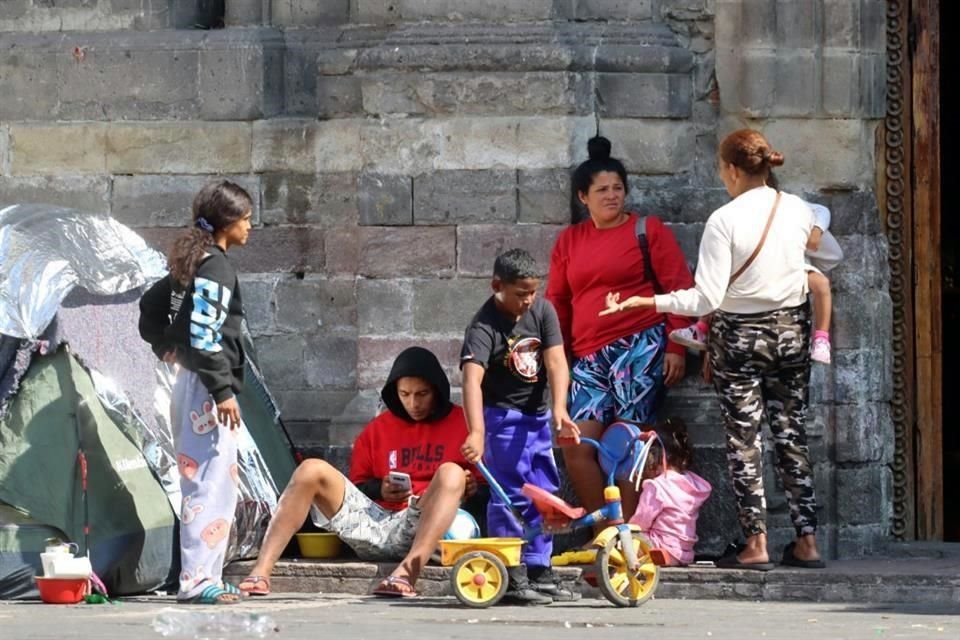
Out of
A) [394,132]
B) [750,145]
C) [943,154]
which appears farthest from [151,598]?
[943,154]

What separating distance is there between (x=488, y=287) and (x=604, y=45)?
4.02 feet

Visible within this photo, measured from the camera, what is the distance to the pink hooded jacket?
34.9ft

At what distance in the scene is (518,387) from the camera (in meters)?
10.3

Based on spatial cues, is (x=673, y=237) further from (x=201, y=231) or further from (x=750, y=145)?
(x=201, y=231)

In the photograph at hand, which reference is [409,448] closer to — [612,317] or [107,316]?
[612,317]

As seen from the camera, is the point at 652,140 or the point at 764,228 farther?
the point at 652,140

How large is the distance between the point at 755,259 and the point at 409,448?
1.71 metres

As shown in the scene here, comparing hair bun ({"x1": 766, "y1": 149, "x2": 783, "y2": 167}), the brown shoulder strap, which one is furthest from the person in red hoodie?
hair bun ({"x1": 766, "y1": 149, "x2": 783, "y2": 167})

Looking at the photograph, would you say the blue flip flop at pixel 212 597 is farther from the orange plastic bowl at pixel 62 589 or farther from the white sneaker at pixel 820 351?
the white sneaker at pixel 820 351

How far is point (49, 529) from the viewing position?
10305 millimetres

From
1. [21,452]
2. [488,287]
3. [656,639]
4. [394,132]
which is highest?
[394,132]

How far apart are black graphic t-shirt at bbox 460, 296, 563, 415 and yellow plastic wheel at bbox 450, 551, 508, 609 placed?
0.77 m

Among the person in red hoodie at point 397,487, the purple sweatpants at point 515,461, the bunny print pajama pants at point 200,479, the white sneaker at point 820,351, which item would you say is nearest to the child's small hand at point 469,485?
the person in red hoodie at point 397,487

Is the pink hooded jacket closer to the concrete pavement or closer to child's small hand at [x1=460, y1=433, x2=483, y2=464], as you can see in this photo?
the concrete pavement
